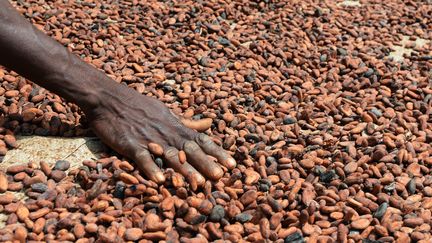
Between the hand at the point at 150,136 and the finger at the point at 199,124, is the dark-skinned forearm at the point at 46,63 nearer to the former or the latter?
the hand at the point at 150,136

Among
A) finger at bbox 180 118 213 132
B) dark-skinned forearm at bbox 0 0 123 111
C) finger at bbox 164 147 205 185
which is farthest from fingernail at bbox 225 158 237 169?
dark-skinned forearm at bbox 0 0 123 111

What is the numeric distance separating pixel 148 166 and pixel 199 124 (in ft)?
1.34

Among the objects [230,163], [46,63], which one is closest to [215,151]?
[230,163]

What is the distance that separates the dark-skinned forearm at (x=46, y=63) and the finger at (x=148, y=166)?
36cm

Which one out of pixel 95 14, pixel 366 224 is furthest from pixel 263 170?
pixel 95 14

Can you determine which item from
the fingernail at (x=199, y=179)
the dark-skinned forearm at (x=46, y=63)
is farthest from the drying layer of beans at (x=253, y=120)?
the dark-skinned forearm at (x=46, y=63)

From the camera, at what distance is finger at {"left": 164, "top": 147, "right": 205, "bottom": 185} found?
248 cm

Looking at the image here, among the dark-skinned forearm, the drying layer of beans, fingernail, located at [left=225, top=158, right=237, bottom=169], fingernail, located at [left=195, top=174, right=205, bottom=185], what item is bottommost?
the drying layer of beans

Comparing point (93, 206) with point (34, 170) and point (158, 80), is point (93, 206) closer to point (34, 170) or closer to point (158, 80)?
point (34, 170)

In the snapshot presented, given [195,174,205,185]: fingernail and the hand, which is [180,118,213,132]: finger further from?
[195,174,205,185]: fingernail

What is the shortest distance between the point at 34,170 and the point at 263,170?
96 centimetres

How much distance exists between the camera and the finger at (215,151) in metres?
2.60

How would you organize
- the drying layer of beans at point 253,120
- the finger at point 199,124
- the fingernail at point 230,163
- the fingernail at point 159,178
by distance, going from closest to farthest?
the drying layer of beans at point 253,120, the fingernail at point 159,178, the fingernail at point 230,163, the finger at point 199,124

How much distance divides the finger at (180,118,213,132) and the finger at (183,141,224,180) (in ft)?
0.60
